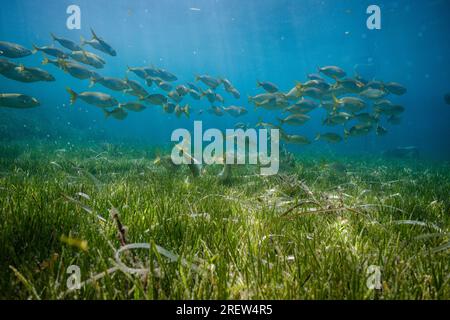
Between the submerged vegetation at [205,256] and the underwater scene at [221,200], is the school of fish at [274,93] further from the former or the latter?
the submerged vegetation at [205,256]

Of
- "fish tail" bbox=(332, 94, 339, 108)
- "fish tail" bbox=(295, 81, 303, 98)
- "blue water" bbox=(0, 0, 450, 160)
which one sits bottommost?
"fish tail" bbox=(332, 94, 339, 108)

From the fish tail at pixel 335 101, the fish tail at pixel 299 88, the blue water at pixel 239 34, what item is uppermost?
the blue water at pixel 239 34

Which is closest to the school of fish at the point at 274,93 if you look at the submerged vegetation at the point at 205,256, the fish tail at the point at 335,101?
the fish tail at the point at 335,101

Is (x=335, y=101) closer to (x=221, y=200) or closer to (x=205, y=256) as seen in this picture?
(x=221, y=200)

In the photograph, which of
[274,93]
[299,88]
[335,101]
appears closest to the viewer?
[335,101]

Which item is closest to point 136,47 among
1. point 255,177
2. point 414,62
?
point 414,62

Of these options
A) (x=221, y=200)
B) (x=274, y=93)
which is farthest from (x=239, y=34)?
(x=221, y=200)

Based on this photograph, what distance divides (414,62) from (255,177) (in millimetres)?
96244

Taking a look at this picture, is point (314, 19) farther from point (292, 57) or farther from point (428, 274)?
point (428, 274)

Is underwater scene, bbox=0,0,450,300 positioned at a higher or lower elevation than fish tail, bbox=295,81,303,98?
lower

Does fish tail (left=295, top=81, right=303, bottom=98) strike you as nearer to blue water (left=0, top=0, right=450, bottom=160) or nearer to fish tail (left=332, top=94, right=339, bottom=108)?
fish tail (left=332, top=94, right=339, bottom=108)

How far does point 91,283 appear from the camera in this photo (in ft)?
3.82

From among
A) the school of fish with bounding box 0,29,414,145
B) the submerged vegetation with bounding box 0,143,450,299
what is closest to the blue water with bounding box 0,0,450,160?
the school of fish with bounding box 0,29,414,145

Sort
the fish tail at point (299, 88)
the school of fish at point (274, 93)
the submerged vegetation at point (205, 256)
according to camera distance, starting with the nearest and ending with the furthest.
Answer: the submerged vegetation at point (205, 256) < the school of fish at point (274, 93) < the fish tail at point (299, 88)
